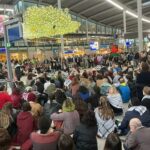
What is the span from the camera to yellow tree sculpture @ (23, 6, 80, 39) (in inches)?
587

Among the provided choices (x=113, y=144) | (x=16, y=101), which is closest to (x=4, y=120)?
(x=16, y=101)

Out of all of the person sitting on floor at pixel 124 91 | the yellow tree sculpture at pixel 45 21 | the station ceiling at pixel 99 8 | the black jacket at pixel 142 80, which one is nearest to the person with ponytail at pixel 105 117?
the black jacket at pixel 142 80

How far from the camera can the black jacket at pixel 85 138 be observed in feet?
16.4

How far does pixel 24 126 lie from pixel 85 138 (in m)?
1.41

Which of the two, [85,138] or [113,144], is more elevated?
[113,144]

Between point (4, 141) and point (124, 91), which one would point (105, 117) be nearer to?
point (4, 141)

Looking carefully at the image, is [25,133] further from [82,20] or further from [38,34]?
[82,20]

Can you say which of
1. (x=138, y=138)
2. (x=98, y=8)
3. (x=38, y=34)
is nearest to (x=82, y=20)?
(x=98, y=8)

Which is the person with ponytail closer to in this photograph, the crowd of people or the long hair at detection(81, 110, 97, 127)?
the crowd of people

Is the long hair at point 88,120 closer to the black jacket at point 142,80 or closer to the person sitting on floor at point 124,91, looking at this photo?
the black jacket at point 142,80

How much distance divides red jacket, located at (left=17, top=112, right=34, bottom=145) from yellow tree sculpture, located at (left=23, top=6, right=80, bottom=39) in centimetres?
952

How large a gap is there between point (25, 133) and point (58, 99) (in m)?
1.44

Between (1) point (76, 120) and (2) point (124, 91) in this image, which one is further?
(2) point (124, 91)

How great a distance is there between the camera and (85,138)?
5.01 meters
